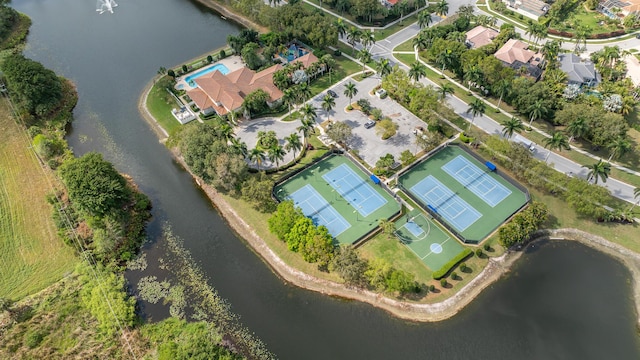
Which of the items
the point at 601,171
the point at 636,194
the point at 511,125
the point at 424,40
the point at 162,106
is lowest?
the point at 162,106

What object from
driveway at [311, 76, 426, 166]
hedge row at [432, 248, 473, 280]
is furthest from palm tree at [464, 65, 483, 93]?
hedge row at [432, 248, 473, 280]

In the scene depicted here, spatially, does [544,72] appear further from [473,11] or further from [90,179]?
[90,179]

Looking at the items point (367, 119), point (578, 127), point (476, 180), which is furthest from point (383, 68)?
point (578, 127)

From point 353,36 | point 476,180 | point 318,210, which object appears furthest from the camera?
point 353,36

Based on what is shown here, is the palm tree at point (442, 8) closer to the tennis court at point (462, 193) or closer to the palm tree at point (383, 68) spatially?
the palm tree at point (383, 68)

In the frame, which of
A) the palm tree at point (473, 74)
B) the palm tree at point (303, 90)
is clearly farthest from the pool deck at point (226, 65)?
the palm tree at point (473, 74)

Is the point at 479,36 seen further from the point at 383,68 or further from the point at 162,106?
the point at 162,106
